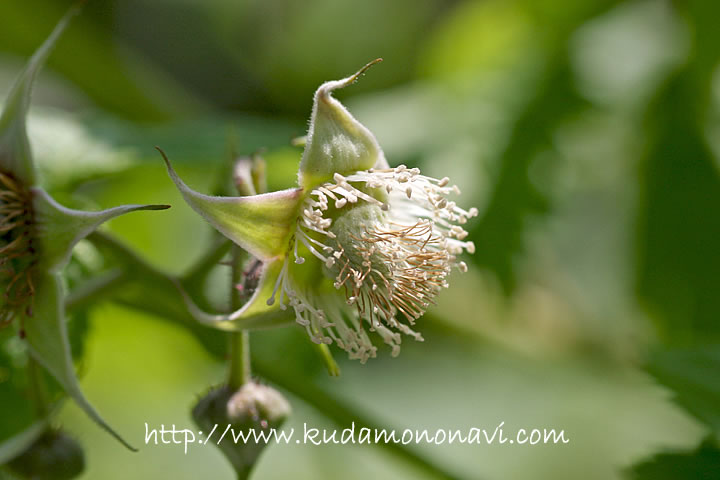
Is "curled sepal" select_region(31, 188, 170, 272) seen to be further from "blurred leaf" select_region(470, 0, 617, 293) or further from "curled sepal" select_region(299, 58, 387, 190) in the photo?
"blurred leaf" select_region(470, 0, 617, 293)

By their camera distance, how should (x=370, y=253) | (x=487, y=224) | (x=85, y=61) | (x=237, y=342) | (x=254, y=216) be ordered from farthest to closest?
1. (x=85, y=61)
2. (x=487, y=224)
3. (x=237, y=342)
4. (x=370, y=253)
5. (x=254, y=216)

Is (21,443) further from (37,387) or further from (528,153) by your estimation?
(528,153)

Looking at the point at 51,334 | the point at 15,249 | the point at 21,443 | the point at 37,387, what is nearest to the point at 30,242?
the point at 15,249

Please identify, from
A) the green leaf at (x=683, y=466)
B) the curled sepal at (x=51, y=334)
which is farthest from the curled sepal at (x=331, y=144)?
the green leaf at (x=683, y=466)

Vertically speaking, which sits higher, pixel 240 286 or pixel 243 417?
pixel 240 286

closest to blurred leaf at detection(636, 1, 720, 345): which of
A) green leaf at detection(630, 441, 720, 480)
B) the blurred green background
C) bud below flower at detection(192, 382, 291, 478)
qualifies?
the blurred green background

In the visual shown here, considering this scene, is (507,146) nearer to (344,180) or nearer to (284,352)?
(284,352)

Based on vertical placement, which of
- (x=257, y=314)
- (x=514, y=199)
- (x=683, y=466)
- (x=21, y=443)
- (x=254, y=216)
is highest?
(x=514, y=199)
